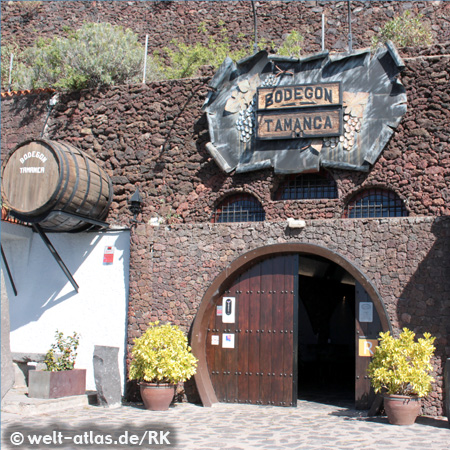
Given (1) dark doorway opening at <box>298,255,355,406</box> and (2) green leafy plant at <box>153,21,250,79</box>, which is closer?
(1) dark doorway opening at <box>298,255,355,406</box>

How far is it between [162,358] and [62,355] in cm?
172

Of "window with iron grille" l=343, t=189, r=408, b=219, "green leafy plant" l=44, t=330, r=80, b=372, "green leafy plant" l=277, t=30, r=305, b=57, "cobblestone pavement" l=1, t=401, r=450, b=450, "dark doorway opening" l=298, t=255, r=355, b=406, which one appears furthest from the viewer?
"green leafy plant" l=277, t=30, r=305, b=57

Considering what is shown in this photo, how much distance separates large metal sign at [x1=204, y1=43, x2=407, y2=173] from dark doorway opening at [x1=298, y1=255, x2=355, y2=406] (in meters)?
2.52

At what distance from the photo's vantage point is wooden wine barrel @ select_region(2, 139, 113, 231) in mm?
9312

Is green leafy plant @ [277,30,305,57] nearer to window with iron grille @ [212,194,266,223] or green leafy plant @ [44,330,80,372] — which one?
window with iron grille @ [212,194,266,223]

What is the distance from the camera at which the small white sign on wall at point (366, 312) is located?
29.0 feet

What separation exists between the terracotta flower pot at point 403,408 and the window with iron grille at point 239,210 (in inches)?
141

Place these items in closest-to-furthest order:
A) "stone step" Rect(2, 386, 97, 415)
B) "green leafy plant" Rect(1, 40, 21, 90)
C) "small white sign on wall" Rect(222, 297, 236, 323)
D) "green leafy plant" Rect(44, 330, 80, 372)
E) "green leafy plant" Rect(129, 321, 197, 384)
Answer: "stone step" Rect(2, 386, 97, 415), "green leafy plant" Rect(129, 321, 197, 384), "green leafy plant" Rect(44, 330, 80, 372), "small white sign on wall" Rect(222, 297, 236, 323), "green leafy plant" Rect(1, 40, 21, 90)


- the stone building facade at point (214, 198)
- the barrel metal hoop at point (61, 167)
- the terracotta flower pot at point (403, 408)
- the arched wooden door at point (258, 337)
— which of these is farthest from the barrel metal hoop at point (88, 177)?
the terracotta flower pot at point (403, 408)

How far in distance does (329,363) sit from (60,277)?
6445mm

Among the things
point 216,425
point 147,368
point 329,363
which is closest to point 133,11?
point 329,363

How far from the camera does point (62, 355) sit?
367 inches

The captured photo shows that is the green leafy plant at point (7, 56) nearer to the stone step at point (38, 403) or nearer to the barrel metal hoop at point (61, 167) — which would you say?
→ the barrel metal hoop at point (61, 167)

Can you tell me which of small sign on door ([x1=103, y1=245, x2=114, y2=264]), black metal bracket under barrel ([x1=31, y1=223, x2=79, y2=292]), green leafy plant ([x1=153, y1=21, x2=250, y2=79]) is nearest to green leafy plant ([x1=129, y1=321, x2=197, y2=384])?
small sign on door ([x1=103, y1=245, x2=114, y2=264])
